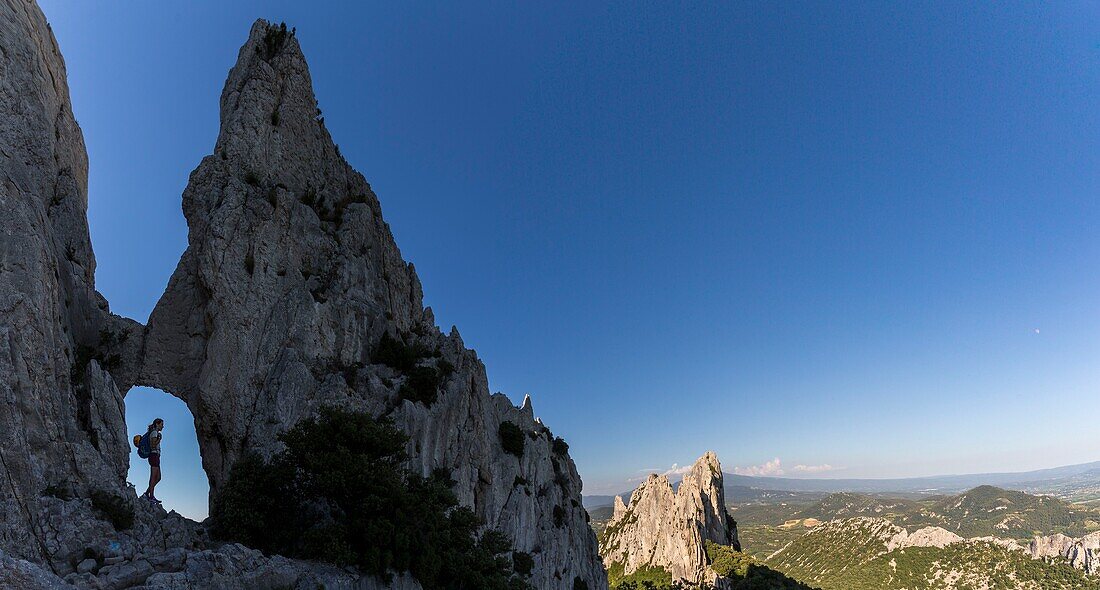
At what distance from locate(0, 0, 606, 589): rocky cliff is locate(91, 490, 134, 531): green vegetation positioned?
542 mm

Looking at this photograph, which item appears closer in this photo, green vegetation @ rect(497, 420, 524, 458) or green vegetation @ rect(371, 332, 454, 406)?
green vegetation @ rect(371, 332, 454, 406)

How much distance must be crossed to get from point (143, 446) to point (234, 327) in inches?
463

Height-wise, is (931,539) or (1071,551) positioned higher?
(931,539)

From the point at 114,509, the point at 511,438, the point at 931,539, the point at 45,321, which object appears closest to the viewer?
the point at 114,509

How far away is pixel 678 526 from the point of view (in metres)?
114

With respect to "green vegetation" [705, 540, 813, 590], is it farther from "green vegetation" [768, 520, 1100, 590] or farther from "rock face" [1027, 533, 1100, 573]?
"rock face" [1027, 533, 1100, 573]

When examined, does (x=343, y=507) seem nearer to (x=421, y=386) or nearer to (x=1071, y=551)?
(x=421, y=386)

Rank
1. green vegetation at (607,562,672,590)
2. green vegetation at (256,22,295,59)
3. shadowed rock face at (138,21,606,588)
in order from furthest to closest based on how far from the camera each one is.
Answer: green vegetation at (607,562,672,590) → green vegetation at (256,22,295,59) → shadowed rock face at (138,21,606,588)

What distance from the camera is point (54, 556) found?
1723 cm

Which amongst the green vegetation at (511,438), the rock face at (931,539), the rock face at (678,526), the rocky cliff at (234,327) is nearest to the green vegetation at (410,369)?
the rocky cliff at (234,327)

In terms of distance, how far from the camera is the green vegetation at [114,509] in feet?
65.7

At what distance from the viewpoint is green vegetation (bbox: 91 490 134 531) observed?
20.0m

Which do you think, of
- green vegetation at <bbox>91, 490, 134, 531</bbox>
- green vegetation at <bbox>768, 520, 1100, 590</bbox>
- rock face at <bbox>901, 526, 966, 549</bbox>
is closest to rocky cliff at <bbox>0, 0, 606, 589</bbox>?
green vegetation at <bbox>91, 490, 134, 531</bbox>

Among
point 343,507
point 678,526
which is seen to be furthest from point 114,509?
point 678,526
